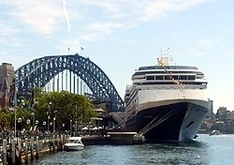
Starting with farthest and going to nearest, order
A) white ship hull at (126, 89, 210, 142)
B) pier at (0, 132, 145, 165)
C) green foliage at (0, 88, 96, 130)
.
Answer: green foliage at (0, 88, 96, 130)
white ship hull at (126, 89, 210, 142)
pier at (0, 132, 145, 165)

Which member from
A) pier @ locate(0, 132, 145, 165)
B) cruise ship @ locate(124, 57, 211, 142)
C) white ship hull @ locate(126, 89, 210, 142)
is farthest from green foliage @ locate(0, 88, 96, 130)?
white ship hull @ locate(126, 89, 210, 142)

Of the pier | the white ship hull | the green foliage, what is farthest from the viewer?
the green foliage

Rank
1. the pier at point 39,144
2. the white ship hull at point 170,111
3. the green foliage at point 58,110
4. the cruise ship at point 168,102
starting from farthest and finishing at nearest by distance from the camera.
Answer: the green foliage at point 58,110 < the cruise ship at point 168,102 < the white ship hull at point 170,111 < the pier at point 39,144

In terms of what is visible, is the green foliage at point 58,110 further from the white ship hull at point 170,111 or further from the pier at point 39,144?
the white ship hull at point 170,111

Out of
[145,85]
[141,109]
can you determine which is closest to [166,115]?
[141,109]

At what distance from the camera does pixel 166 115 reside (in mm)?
131000

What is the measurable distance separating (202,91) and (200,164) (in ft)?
205

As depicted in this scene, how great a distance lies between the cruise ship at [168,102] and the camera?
130625 mm

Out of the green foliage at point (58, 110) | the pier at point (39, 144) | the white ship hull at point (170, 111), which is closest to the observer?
the pier at point (39, 144)

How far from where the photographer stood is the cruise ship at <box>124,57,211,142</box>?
130625mm

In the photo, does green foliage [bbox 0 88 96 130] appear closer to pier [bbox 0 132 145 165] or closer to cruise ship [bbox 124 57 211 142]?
pier [bbox 0 132 145 165]

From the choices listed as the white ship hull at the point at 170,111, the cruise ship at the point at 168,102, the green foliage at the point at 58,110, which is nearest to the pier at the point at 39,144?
the white ship hull at the point at 170,111

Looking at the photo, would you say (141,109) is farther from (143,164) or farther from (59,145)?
(143,164)

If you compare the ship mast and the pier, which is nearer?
the pier
